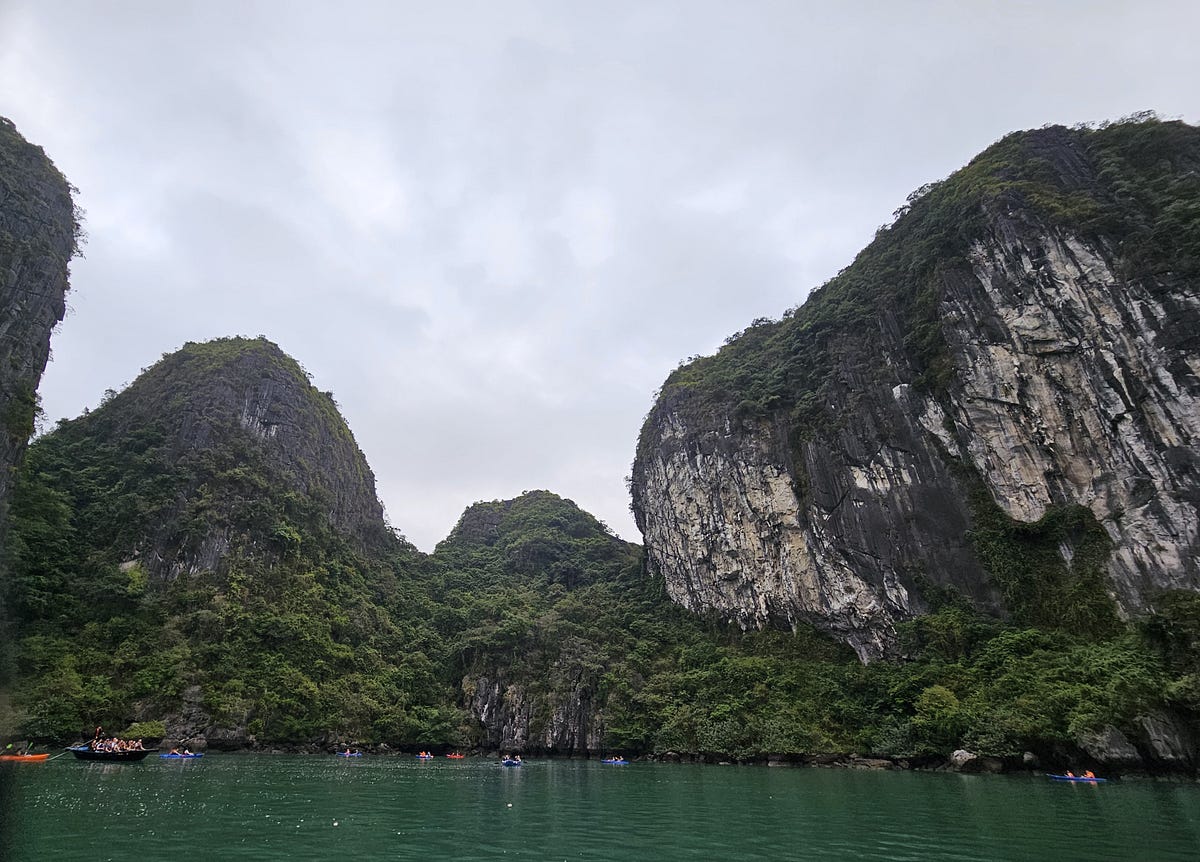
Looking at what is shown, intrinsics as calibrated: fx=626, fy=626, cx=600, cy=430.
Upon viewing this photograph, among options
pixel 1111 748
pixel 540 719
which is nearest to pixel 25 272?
pixel 540 719

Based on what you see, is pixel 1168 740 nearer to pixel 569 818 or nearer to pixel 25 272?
pixel 569 818

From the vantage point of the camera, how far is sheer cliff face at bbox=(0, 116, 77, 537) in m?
27.9

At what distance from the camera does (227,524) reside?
4884 centimetres

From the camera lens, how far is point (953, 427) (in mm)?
40469

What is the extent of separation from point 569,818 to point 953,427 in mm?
35512

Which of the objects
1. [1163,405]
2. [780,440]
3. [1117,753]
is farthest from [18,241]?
[1163,405]

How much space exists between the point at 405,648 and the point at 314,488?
1847 cm

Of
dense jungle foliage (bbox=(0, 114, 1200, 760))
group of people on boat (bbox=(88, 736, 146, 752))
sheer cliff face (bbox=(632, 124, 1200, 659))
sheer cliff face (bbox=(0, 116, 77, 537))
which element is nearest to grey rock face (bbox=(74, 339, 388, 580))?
dense jungle foliage (bbox=(0, 114, 1200, 760))

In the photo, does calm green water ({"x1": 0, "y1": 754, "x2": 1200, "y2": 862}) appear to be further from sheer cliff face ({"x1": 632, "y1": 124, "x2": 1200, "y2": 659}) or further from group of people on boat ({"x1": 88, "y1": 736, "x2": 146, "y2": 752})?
sheer cliff face ({"x1": 632, "y1": 124, "x2": 1200, "y2": 659})

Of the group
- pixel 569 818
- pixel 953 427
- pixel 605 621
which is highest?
pixel 953 427

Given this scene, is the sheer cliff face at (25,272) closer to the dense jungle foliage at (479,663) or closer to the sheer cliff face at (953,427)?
the dense jungle foliage at (479,663)

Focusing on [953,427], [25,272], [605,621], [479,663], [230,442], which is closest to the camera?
[25,272]

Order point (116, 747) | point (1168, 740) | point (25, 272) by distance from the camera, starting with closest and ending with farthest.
Answer: point (1168, 740) < point (116, 747) < point (25, 272)

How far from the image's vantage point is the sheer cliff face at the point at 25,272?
2788 cm
